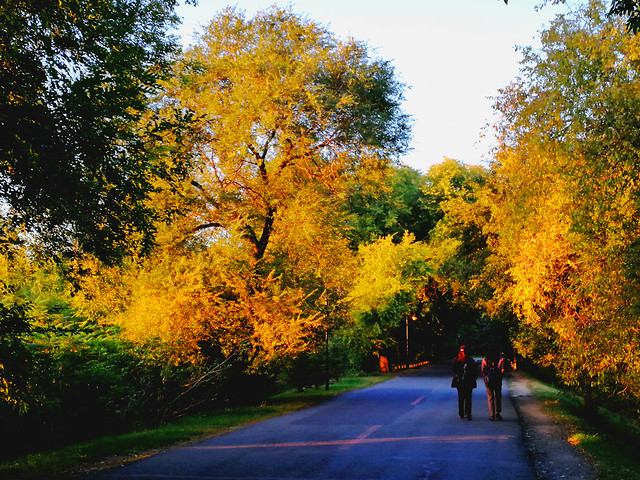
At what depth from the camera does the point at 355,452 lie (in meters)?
11.0

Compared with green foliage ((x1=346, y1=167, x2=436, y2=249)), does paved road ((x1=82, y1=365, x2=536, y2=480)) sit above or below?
below

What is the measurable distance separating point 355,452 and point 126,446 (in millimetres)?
4354

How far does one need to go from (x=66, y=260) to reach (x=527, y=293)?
1251cm

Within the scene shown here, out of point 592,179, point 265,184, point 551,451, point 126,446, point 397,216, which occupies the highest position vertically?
point 397,216

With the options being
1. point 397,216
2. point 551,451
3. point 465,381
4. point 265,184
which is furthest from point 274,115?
point 397,216

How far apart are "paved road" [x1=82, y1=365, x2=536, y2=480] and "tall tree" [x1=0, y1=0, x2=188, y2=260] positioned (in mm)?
3619

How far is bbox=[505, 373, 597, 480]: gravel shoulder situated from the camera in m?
9.57

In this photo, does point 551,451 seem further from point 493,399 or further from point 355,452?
point 493,399

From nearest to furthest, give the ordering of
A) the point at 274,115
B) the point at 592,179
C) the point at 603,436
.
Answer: the point at 592,179 → the point at 603,436 → the point at 274,115

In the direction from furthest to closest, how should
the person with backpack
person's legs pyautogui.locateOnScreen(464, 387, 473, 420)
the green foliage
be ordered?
the green foliage < the person with backpack < person's legs pyautogui.locateOnScreen(464, 387, 473, 420)

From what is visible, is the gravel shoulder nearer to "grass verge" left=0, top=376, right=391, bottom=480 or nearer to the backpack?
the backpack

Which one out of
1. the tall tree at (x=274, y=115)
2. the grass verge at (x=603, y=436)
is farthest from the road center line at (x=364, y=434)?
the tall tree at (x=274, y=115)

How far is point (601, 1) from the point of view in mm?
12461

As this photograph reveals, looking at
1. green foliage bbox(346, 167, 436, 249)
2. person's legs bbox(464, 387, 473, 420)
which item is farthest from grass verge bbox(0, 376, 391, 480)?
green foliage bbox(346, 167, 436, 249)
